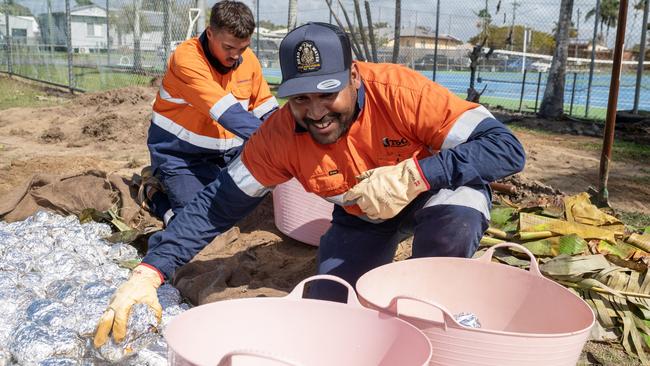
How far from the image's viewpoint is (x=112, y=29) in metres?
14.7

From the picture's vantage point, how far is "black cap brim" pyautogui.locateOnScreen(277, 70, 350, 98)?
85.7 inches

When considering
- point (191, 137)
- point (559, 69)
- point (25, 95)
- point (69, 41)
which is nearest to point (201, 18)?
point (69, 41)

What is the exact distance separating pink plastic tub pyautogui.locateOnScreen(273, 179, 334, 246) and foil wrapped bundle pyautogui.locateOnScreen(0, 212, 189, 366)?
86 centimetres

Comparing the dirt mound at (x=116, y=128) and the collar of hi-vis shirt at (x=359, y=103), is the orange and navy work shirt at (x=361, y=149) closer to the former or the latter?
the collar of hi-vis shirt at (x=359, y=103)

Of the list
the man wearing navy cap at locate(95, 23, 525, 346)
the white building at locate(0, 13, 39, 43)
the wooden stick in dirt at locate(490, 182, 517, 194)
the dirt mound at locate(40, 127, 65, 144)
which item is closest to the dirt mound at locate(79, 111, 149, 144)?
the dirt mound at locate(40, 127, 65, 144)

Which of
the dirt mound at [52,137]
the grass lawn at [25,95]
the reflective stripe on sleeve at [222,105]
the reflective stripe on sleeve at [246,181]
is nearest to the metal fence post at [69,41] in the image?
the grass lawn at [25,95]

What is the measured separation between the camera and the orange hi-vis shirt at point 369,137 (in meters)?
2.42

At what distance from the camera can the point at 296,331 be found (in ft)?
6.29

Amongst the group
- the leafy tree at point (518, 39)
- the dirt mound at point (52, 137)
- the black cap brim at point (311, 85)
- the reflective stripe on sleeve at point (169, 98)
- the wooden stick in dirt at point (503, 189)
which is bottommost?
the dirt mound at point (52, 137)

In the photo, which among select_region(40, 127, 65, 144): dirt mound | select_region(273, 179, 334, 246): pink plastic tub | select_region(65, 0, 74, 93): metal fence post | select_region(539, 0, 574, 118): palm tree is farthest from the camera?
select_region(65, 0, 74, 93): metal fence post

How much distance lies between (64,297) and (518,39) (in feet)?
44.7

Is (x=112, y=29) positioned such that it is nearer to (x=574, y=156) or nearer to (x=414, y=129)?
(x=574, y=156)

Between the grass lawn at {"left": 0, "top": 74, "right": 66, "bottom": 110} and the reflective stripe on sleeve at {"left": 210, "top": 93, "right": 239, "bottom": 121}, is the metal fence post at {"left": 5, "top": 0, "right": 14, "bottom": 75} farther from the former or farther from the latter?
the reflective stripe on sleeve at {"left": 210, "top": 93, "right": 239, "bottom": 121}

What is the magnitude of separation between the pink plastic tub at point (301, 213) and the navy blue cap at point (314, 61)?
4.89 feet
